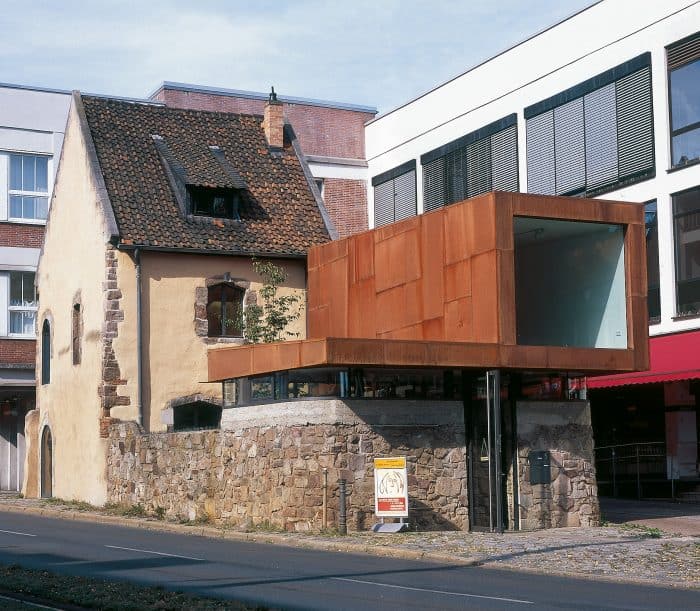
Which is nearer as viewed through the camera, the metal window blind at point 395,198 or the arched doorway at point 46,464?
the arched doorway at point 46,464

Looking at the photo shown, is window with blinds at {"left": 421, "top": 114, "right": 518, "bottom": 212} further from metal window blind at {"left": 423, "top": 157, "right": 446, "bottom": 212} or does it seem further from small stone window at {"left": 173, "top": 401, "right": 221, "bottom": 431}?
small stone window at {"left": 173, "top": 401, "right": 221, "bottom": 431}

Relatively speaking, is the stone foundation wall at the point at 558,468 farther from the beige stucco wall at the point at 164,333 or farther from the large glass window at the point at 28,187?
the large glass window at the point at 28,187

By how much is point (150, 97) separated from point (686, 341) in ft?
82.2

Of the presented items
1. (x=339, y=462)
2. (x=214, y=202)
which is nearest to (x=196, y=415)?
(x=214, y=202)

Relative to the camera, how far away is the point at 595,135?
118 ft

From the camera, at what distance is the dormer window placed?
1375 inches

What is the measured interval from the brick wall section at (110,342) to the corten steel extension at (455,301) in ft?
22.5

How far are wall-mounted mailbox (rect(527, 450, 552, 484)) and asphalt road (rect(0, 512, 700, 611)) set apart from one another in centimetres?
543

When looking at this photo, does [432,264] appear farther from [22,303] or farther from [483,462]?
[22,303]

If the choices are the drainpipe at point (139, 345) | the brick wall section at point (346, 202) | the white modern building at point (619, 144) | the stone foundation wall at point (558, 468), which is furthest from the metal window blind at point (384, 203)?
the stone foundation wall at point (558, 468)

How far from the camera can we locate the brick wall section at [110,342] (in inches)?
1278

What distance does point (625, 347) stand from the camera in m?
24.8

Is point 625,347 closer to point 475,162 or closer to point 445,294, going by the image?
point 445,294

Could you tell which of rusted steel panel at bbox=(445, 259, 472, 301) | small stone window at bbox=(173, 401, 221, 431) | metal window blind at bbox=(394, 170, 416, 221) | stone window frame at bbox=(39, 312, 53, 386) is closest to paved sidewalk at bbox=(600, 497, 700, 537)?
rusted steel panel at bbox=(445, 259, 472, 301)
